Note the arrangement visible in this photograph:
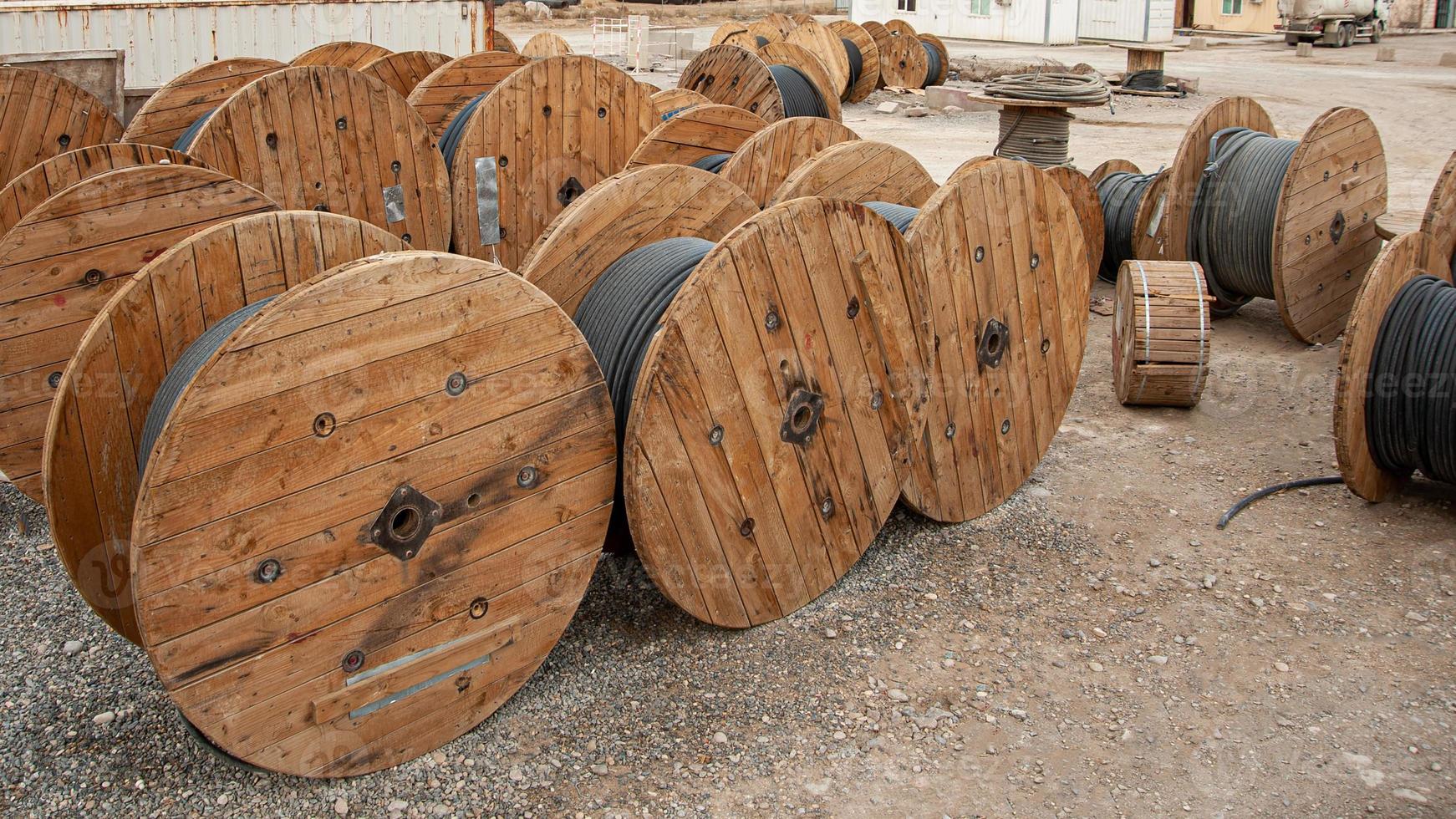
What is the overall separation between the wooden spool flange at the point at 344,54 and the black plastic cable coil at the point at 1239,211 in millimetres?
5522

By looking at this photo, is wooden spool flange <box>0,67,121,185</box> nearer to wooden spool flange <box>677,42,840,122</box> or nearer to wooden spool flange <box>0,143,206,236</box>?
wooden spool flange <box>0,143,206,236</box>

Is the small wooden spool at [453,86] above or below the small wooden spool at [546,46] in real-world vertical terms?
below

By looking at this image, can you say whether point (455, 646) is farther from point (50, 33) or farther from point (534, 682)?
point (50, 33)

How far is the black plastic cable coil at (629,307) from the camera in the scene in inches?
145

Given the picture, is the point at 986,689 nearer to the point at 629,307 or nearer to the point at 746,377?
the point at 746,377

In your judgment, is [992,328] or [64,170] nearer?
[992,328]

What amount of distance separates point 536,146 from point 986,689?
4.09 meters

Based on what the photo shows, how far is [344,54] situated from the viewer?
327 inches

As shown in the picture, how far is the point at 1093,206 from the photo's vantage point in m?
7.76

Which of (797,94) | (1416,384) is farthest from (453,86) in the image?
(1416,384)

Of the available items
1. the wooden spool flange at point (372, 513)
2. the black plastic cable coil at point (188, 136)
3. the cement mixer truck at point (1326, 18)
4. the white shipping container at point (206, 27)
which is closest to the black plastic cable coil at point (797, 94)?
the white shipping container at point (206, 27)

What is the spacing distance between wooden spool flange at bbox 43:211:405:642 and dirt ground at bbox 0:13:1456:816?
0.53 m

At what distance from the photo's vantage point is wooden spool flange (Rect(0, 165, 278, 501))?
13.9ft

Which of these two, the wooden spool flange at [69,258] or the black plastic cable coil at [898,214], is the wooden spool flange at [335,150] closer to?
the wooden spool flange at [69,258]
